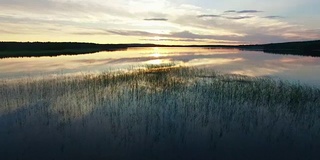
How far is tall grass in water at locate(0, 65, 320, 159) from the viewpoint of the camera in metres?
11.2

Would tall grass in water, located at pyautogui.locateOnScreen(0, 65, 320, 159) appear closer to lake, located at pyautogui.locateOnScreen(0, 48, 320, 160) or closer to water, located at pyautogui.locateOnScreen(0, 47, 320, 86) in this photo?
lake, located at pyautogui.locateOnScreen(0, 48, 320, 160)

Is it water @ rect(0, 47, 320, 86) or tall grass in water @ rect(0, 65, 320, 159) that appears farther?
water @ rect(0, 47, 320, 86)

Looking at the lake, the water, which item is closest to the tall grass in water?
the lake

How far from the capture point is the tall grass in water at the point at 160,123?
11.2 meters

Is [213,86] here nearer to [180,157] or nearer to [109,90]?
[109,90]

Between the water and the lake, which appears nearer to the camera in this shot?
the lake

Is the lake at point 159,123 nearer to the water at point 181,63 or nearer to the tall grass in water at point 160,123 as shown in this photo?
the tall grass in water at point 160,123

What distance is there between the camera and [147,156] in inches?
420

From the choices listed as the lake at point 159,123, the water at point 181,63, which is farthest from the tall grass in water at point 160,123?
the water at point 181,63

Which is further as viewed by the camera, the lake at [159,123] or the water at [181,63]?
the water at [181,63]

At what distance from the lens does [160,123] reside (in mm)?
14578

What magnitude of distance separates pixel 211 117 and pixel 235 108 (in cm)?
257

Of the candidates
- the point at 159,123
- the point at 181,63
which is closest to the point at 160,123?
the point at 159,123

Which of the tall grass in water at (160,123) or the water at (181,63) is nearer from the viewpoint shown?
the tall grass in water at (160,123)
